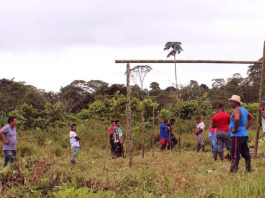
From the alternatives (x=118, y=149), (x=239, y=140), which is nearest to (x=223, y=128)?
(x=239, y=140)

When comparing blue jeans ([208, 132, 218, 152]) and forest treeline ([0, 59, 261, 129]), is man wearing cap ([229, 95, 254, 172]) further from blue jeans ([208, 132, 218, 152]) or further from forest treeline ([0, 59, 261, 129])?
forest treeline ([0, 59, 261, 129])

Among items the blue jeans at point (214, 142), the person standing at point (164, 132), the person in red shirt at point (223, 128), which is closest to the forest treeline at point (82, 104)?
the person standing at point (164, 132)

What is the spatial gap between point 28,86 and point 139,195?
1890cm

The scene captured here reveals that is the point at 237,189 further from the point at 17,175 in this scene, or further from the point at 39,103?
the point at 39,103

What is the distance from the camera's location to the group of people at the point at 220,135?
17.1ft

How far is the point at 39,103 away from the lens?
747 inches

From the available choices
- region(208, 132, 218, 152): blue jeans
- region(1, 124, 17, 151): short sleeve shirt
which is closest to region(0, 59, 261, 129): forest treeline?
region(208, 132, 218, 152): blue jeans

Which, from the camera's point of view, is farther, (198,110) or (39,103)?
(39,103)

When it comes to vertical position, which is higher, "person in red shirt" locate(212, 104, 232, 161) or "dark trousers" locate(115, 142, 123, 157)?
"person in red shirt" locate(212, 104, 232, 161)

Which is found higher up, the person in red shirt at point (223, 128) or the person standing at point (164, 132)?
the person in red shirt at point (223, 128)

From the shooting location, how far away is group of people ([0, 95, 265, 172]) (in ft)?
17.1

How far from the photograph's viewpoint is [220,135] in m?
6.99

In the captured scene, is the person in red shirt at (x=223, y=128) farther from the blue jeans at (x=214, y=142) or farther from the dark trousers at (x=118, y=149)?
the dark trousers at (x=118, y=149)

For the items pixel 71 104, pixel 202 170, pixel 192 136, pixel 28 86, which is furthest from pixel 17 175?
pixel 71 104
